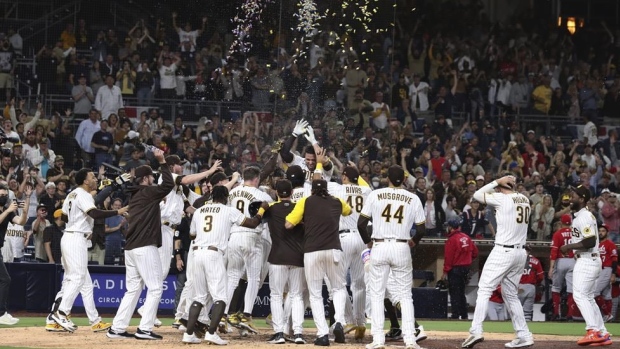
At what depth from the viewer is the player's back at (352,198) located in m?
15.1

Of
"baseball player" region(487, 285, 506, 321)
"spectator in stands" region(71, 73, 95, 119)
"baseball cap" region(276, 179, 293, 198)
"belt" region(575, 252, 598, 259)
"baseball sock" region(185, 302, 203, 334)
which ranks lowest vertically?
"baseball player" region(487, 285, 506, 321)

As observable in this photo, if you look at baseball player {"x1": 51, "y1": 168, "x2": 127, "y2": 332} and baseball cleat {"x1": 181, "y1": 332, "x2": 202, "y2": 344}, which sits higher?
baseball player {"x1": 51, "y1": 168, "x2": 127, "y2": 332}

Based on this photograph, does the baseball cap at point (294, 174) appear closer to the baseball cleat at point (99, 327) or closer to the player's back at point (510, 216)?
the player's back at point (510, 216)

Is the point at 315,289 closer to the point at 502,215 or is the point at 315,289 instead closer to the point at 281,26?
the point at 502,215

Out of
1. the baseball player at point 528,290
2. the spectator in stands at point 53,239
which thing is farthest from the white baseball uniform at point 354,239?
the baseball player at point 528,290

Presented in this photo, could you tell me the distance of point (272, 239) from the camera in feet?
46.5

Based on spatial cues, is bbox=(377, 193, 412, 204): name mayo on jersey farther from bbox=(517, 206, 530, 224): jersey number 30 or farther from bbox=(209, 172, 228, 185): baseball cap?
bbox=(209, 172, 228, 185): baseball cap

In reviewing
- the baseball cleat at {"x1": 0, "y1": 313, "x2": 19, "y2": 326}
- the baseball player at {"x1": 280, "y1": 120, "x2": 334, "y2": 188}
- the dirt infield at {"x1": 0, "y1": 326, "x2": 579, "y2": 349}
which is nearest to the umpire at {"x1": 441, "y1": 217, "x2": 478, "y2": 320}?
the dirt infield at {"x1": 0, "y1": 326, "x2": 579, "y2": 349}

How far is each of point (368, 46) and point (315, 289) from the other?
34.7 ft

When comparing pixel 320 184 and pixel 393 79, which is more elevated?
pixel 393 79

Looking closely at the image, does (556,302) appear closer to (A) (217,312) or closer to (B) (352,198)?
(B) (352,198)

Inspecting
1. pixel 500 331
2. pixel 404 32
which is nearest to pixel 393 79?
pixel 404 32

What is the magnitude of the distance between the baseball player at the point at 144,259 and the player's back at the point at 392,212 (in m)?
2.57

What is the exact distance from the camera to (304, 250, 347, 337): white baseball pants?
13711 mm
